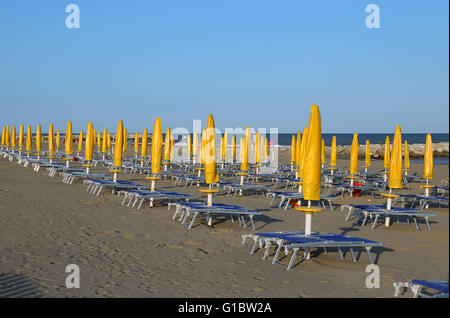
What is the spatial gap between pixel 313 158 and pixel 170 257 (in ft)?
8.20

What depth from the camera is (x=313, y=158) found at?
657 centimetres

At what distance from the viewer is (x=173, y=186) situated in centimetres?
1706

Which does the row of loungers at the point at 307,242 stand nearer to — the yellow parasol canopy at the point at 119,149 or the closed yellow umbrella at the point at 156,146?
the closed yellow umbrella at the point at 156,146

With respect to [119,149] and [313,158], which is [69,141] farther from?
[313,158]

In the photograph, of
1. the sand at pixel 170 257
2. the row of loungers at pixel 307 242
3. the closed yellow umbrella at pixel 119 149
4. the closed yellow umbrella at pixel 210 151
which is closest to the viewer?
the sand at pixel 170 257

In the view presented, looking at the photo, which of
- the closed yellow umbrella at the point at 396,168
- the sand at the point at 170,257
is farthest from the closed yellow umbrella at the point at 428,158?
the closed yellow umbrella at the point at 396,168

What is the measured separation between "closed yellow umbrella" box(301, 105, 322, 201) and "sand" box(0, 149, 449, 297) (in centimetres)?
106

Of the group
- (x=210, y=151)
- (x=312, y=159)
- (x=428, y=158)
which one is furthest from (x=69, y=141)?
(x=312, y=159)

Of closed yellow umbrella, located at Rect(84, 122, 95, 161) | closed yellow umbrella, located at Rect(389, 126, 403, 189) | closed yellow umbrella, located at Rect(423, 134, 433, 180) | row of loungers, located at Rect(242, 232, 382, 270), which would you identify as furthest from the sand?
closed yellow umbrella, located at Rect(84, 122, 95, 161)

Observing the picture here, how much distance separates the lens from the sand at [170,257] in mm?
5137

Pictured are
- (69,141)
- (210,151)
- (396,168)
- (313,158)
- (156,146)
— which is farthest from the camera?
(69,141)

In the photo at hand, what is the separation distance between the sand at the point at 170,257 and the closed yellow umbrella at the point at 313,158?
3.49 feet
